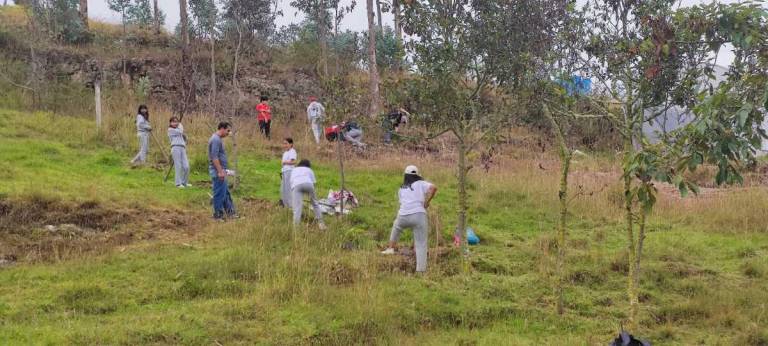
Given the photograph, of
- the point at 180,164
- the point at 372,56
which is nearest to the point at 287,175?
the point at 180,164

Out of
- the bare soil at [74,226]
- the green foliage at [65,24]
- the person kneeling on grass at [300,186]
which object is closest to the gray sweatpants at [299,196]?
the person kneeling on grass at [300,186]

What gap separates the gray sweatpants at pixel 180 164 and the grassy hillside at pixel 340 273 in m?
0.45

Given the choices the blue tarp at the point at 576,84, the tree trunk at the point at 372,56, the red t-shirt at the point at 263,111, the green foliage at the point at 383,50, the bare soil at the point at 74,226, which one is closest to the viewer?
the blue tarp at the point at 576,84

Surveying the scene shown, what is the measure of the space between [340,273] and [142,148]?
7.84 m

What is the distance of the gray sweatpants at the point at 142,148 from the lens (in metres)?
14.2

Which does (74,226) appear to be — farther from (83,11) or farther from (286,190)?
(83,11)

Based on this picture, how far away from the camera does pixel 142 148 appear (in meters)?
14.3

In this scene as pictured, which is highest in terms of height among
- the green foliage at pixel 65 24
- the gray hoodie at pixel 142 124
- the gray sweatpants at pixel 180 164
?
the green foliage at pixel 65 24

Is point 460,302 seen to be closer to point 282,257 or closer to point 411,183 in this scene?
point 411,183

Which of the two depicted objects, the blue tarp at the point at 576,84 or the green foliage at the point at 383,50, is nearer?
the blue tarp at the point at 576,84

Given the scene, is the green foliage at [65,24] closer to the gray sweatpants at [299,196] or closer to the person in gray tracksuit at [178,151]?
the person in gray tracksuit at [178,151]

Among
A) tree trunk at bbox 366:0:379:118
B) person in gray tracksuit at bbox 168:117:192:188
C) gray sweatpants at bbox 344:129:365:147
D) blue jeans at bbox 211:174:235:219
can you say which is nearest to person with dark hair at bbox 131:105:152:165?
person in gray tracksuit at bbox 168:117:192:188

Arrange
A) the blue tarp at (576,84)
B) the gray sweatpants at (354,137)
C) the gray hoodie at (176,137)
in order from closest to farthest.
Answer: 1. the blue tarp at (576,84)
2. the gray hoodie at (176,137)
3. the gray sweatpants at (354,137)

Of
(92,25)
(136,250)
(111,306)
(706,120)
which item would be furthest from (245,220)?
(92,25)
